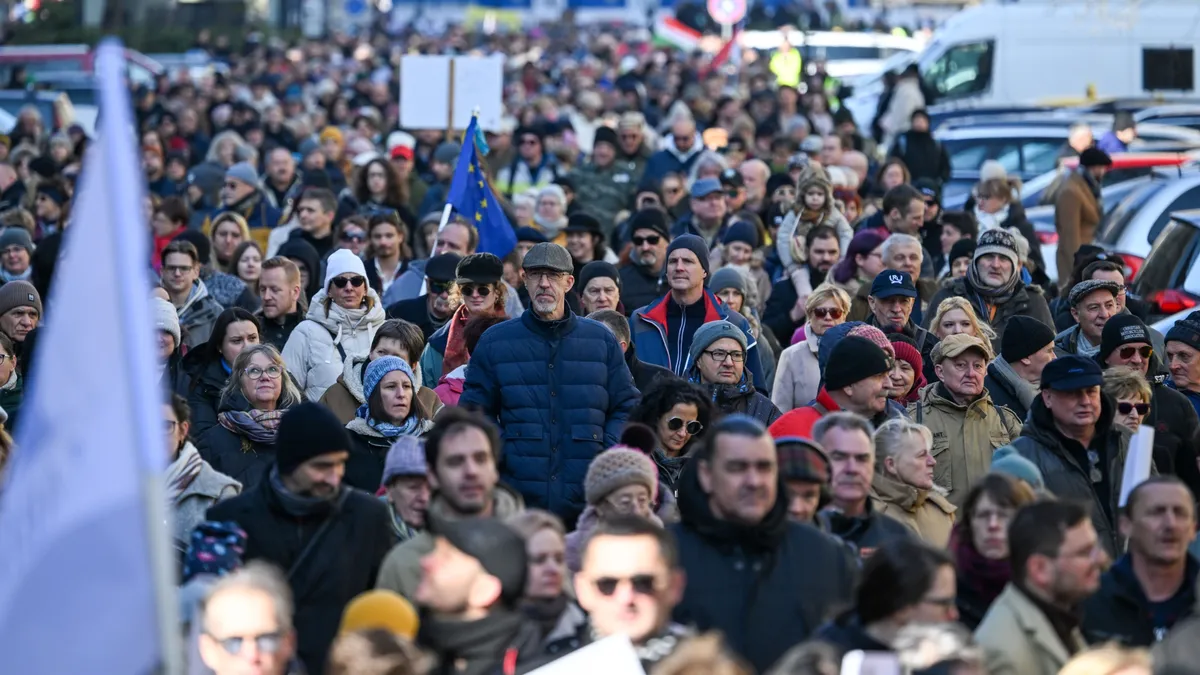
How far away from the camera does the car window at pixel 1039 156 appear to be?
2333 cm

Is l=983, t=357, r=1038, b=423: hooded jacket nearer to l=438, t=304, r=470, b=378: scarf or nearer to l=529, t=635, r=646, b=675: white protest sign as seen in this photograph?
l=438, t=304, r=470, b=378: scarf

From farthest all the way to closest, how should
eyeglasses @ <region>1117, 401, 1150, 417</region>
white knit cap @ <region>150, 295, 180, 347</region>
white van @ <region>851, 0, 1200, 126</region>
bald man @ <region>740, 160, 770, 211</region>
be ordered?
white van @ <region>851, 0, 1200, 126</region> → bald man @ <region>740, 160, 770, 211</region> → white knit cap @ <region>150, 295, 180, 347</region> → eyeglasses @ <region>1117, 401, 1150, 417</region>

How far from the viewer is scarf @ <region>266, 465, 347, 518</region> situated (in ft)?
24.3

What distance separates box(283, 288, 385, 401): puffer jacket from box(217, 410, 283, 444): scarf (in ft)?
4.10

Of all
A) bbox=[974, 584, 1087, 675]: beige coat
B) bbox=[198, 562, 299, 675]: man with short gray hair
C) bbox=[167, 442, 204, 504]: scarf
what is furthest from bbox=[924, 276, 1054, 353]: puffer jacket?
bbox=[198, 562, 299, 675]: man with short gray hair

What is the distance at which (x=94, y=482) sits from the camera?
4.75 metres

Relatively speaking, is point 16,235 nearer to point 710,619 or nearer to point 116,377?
point 710,619

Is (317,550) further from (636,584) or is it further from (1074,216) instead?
(1074,216)

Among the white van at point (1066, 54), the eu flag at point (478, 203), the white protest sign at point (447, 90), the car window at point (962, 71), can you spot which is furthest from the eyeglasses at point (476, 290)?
the car window at point (962, 71)

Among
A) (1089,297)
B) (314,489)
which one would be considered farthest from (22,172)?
(314,489)

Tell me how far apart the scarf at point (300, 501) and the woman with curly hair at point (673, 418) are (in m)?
2.13

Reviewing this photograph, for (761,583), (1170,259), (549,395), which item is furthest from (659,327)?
(761,583)

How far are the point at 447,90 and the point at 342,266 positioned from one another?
7.94m

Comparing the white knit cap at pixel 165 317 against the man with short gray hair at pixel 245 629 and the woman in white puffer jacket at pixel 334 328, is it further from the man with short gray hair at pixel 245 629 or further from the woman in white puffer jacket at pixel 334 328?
the man with short gray hair at pixel 245 629
